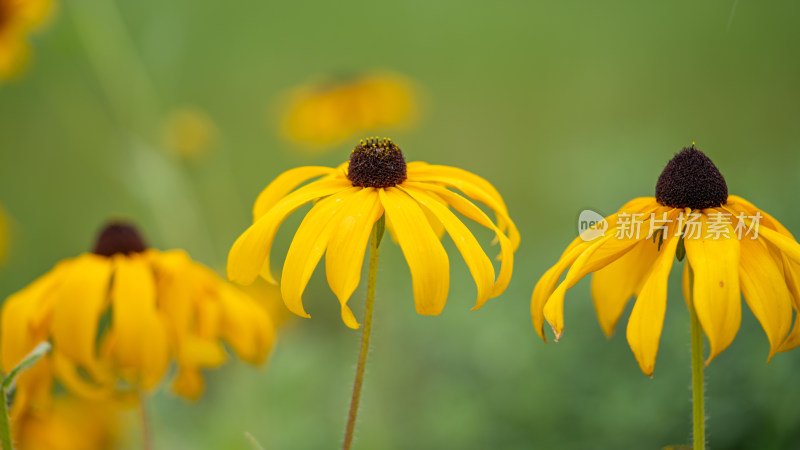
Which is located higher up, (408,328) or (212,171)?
(212,171)

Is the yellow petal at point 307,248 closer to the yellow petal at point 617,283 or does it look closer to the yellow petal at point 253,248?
the yellow petal at point 253,248

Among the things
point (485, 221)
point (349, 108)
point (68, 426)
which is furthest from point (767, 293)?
point (349, 108)

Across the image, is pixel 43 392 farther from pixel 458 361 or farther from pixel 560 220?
pixel 560 220

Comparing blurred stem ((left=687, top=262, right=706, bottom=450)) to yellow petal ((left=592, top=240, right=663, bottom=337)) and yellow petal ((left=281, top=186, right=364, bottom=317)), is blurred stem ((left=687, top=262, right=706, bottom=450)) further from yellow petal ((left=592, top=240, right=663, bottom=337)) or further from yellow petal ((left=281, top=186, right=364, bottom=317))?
yellow petal ((left=281, top=186, right=364, bottom=317))

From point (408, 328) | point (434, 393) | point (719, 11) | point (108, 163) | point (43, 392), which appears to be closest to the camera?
point (43, 392)

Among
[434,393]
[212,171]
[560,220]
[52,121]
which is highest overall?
[52,121]

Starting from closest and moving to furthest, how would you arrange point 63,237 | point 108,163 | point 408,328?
point 408,328 → point 63,237 → point 108,163

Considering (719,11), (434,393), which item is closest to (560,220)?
(719,11)

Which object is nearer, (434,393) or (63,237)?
(434,393)

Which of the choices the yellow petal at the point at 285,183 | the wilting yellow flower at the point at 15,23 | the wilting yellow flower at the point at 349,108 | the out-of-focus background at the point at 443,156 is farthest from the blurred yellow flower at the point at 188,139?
the yellow petal at the point at 285,183
